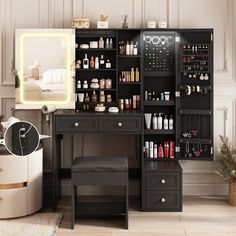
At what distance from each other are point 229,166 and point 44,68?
80.9 inches

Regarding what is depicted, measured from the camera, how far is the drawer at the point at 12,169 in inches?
150

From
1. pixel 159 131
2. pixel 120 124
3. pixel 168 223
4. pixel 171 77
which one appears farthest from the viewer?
pixel 171 77

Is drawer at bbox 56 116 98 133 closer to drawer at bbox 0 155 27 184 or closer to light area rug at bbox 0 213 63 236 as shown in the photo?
drawer at bbox 0 155 27 184

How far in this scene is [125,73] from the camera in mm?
4457

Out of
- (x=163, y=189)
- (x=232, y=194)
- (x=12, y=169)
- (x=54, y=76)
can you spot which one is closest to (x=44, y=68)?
(x=54, y=76)

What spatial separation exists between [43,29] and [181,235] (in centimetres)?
236

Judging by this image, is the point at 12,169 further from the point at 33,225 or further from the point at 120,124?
the point at 120,124

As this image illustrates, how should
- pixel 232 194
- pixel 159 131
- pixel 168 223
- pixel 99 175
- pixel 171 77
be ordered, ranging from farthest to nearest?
pixel 171 77 < pixel 159 131 < pixel 232 194 < pixel 168 223 < pixel 99 175

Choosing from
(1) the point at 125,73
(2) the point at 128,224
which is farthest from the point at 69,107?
(2) the point at 128,224

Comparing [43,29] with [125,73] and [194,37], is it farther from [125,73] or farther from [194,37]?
[194,37]

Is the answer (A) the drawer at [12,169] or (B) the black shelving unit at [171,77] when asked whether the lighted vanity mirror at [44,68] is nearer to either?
(B) the black shelving unit at [171,77]

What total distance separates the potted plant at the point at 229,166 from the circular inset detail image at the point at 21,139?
1855 millimetres

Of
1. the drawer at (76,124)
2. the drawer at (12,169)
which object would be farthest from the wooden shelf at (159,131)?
the drawer at (12,169)

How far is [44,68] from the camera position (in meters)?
4.46
